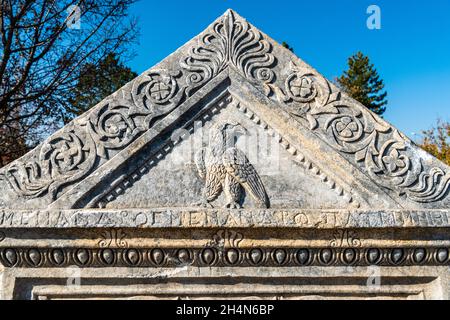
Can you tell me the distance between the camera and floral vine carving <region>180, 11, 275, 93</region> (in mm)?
2709

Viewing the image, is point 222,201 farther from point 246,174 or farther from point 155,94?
point 155,94

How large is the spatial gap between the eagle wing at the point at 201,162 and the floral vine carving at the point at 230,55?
0.41 m

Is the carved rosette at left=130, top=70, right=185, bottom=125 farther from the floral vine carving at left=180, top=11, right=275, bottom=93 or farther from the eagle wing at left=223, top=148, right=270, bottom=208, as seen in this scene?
the eagle wing at left=223, top=148, right=270, bottom=208

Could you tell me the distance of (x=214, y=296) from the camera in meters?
2.43

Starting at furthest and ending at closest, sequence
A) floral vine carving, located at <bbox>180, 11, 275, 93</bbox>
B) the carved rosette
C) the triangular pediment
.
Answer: floral vine carving, located at <bbox>180, 11, 275, 93</bbox> < the carved rosette < the triangular pediment

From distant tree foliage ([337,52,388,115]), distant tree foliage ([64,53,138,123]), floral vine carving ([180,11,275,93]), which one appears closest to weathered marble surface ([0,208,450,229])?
floral vine carving ([180,11,275,93])

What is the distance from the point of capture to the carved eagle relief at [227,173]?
8.16 ft

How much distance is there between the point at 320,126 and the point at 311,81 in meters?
0.32

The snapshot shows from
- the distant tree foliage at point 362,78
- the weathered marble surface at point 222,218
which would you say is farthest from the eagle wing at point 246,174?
the distant tree foliage at point 362,78

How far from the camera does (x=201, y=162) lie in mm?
2564

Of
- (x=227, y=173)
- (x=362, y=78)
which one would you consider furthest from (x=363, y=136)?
(x=362, y=78)

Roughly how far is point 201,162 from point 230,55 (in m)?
0.76

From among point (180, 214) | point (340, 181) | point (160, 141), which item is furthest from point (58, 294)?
point (340, 181)
